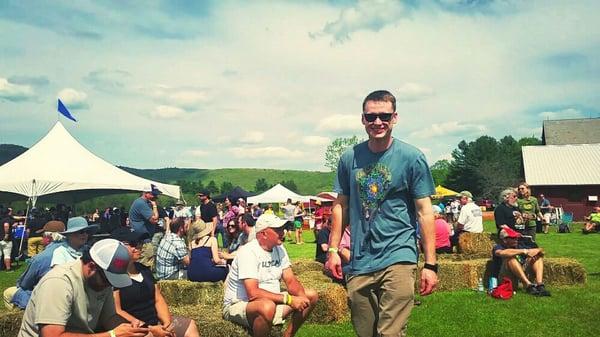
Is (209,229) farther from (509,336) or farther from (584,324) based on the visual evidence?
(584,324)

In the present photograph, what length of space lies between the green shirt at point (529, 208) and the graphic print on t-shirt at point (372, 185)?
8.35m

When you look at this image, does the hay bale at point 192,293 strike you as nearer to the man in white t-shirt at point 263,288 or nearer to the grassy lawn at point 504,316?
the grassy lawn at point 504,316

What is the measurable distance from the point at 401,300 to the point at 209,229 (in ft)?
21.2

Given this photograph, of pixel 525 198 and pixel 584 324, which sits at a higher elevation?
pixel 525 198

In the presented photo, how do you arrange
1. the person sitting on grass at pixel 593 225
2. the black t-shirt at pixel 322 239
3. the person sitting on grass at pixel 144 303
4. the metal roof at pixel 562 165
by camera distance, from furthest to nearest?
the metal roof at pixel 562 165 → the person sitting on grass at pixel 593 225 → the black t-shirt at pixel 322 239 → the person sitting on grass at pixel 144 303

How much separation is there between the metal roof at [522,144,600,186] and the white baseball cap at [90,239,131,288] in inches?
1638

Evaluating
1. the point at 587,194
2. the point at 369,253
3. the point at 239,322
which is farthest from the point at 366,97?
the point at 587,194

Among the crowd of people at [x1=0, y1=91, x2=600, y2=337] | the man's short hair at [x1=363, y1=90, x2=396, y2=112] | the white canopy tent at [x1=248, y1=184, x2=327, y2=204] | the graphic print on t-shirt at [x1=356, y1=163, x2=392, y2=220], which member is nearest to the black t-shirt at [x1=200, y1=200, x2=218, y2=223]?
the crowd of people at [x1=0, y1=91, x2=600, y2=337]

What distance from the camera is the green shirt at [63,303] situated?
3.45 m

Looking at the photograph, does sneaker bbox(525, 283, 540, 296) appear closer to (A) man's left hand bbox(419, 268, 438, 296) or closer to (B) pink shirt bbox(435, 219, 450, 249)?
(B) pink shirt bbox(435, 219, 450, 249)

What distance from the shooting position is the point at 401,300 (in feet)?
12.5

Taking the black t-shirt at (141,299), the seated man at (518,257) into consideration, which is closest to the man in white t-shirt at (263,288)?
the black t-shirt at (141,299)

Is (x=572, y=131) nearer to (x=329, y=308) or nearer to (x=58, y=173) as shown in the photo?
(x=58, y=173)

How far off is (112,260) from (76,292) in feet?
1.16
